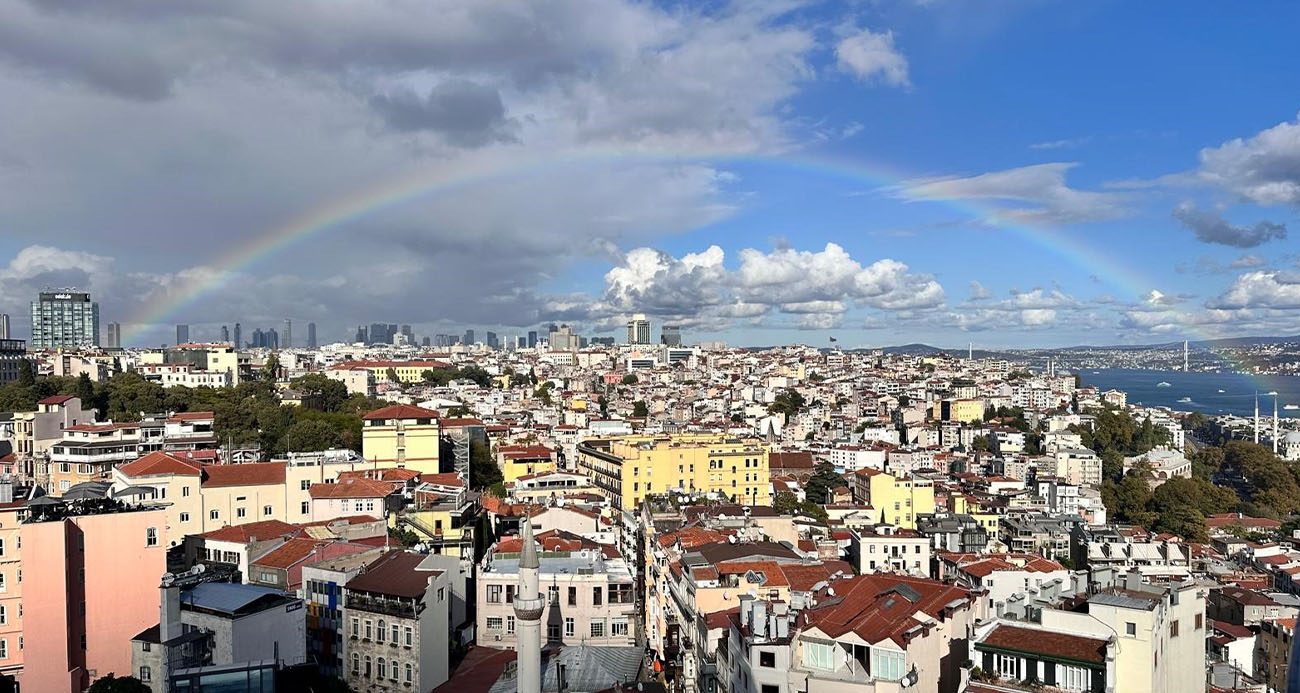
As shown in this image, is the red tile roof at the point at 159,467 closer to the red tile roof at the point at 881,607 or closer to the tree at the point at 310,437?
the tree at the point at 310,437

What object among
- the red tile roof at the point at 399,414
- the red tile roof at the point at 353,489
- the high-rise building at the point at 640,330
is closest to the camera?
the red tile roof at the point at 353,489

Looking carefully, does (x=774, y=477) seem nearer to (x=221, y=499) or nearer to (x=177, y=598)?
(x=221, y=499)

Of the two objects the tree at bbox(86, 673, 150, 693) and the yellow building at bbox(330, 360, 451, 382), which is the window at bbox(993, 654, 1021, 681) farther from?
the yellow building at bbox(330, 360, 451, 382)

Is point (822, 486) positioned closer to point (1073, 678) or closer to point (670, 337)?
point (1073, 678)

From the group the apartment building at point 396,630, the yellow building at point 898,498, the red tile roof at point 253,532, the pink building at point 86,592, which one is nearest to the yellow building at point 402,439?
the red tile roof at point 253,532

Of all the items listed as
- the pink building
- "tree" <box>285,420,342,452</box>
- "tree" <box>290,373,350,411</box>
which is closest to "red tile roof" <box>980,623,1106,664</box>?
the pink building
